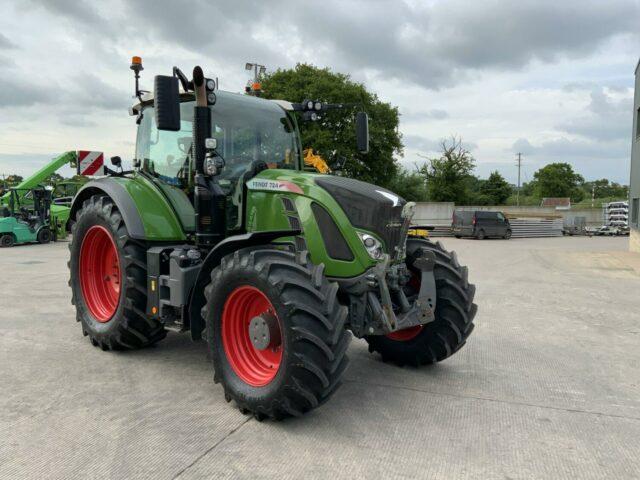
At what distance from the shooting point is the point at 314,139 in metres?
29.6

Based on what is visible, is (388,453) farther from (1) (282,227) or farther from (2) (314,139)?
(2) (314,139)

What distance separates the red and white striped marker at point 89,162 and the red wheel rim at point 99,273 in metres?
6.30

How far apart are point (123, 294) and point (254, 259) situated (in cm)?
179

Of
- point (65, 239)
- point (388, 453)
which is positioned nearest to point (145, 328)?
point (388, 453)

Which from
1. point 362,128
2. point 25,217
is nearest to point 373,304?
point 362,128

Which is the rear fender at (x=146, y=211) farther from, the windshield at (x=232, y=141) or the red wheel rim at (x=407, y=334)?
the red wheel rim at (x=407, y=334)

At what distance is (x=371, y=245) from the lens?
3932 millimetres

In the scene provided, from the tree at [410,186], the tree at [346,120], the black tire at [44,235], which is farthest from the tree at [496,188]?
the black tire at [44,235]

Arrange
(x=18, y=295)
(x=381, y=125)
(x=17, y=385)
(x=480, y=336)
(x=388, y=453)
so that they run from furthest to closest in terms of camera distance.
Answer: (x=381, y=125) → (x=18, y=295) → (x=480, y=336) → (x=17, y=385) → (x=388, y=453)

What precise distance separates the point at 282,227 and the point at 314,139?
1029 inches

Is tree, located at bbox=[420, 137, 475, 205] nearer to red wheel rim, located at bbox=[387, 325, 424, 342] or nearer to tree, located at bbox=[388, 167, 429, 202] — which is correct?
tree, located at bbox=[388, 167, 429, 202]

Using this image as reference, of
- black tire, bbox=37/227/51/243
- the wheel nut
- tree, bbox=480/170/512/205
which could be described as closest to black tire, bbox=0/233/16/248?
black tire, bbox=37/227/51/243

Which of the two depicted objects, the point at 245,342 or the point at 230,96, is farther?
the point at 230,96

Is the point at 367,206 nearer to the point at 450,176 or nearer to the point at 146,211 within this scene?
the point at 146,211
